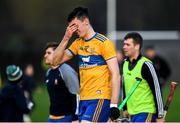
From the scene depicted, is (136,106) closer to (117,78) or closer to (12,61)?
(117,78)

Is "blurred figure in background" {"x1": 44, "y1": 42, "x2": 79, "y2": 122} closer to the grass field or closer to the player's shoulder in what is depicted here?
the player's shoulder

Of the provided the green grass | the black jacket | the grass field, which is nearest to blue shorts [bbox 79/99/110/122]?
the black jacket

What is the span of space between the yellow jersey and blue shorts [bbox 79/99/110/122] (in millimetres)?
63

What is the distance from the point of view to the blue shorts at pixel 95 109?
34.9 feet

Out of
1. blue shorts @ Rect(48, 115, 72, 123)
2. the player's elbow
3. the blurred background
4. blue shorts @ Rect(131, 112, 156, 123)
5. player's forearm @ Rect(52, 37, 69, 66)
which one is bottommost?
blue shorts @ Rect(48, 115, 72, 123)

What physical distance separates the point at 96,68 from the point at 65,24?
21.8 m

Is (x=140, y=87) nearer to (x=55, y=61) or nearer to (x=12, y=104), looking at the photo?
(x=55, y=61)

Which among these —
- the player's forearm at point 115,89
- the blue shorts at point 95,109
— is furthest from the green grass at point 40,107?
the player's forearm at point 115,89

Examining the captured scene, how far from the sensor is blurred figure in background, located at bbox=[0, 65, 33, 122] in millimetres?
12625

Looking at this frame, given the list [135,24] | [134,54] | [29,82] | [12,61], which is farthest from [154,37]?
[134,54]

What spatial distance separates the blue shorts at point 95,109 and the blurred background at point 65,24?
2036 centimetres

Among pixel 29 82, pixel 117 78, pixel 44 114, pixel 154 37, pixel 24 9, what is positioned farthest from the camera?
pixel 24 9

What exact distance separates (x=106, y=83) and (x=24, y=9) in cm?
2414

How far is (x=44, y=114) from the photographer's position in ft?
70.3
